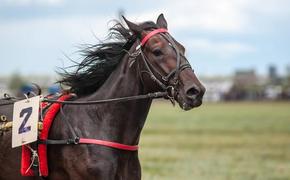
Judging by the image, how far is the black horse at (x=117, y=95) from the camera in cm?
685

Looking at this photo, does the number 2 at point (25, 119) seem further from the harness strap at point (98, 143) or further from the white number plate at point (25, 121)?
the harness strap at point (98, 143)

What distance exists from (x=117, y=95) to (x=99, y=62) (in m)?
0.49

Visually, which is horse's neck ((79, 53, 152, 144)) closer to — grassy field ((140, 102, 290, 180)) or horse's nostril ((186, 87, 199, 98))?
horse's nostril ((186, 87, 199, 98))

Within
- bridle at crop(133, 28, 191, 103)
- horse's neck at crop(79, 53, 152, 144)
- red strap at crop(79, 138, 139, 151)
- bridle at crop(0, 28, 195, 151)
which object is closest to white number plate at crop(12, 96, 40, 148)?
bridle at crop(0, 28, 195, 151)

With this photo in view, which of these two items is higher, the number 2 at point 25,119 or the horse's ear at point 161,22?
the horse's ear at point 161,22

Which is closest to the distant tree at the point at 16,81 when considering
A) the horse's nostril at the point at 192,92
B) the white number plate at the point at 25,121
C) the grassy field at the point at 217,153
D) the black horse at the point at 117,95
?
the grassy field at the point at 217,153

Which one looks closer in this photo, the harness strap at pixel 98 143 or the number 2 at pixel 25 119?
the harness strap at pixel 98 143

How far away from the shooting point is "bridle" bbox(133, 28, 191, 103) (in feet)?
22.2

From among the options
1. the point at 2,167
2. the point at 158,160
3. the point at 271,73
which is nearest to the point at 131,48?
the point at 2,167

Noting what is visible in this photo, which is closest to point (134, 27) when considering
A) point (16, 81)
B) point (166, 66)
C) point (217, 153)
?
point (166, 66)

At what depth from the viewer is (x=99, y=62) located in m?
7.52

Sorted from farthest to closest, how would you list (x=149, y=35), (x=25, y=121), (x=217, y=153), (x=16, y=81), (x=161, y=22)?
1. (x=16, y=81)
2. (x=217, y=153)
3. (x=25, y=121)
4. (x=161, y=22)
5. (x=149, y=35)

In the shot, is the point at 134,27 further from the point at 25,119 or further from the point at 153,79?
the point at 25,119

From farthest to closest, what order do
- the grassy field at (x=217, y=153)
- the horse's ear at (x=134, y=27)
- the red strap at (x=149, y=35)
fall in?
1. the grassy field at (x=217, y=153)
2. the horse's ear at (x=134, y=27)
3. the red strap at (x=149, y=35)
